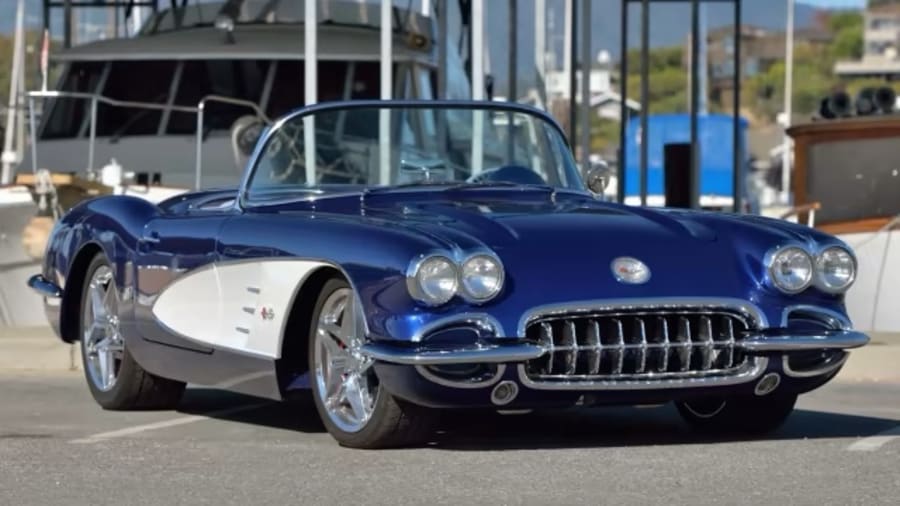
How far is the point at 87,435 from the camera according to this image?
839 cm

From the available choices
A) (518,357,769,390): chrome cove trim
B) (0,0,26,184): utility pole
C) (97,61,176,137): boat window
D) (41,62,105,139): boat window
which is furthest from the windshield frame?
(41,62,105,139): boat window

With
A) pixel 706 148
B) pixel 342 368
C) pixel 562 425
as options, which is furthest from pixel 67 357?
pixel 706 148

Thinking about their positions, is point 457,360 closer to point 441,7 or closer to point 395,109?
point 395,109

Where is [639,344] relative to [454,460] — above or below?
above

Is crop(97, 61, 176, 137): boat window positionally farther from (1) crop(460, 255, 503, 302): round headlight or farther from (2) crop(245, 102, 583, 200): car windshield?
(1) crop(460, 255, 503, 302): round headlight

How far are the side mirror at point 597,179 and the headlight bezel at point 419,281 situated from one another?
207 centimetres

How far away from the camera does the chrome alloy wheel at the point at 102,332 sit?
945 centimetres

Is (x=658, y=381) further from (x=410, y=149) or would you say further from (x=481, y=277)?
(x=410, y=149)

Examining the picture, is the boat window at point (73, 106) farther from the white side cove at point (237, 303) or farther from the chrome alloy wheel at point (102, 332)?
the white side cove at point (237, 303)

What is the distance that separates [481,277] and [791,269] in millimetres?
1212

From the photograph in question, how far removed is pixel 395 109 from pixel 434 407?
222cm

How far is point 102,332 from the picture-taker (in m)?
9.59

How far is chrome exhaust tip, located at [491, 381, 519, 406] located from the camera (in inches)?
289

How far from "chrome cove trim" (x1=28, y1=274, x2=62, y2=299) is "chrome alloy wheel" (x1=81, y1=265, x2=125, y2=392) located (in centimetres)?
25
